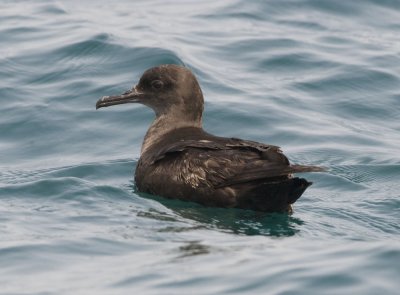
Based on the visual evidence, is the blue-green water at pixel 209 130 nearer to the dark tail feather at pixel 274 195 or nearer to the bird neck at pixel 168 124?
the dark tail feather at pixel 274 195

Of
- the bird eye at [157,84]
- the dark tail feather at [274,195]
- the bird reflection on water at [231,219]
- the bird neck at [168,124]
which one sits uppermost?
the bird eye at [157,84]

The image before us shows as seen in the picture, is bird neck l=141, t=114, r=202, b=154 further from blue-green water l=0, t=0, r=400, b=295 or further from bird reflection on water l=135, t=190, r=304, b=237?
bird reflection on water l=135, t=190, r=304, b=237

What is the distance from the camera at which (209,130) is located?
39.7 ft

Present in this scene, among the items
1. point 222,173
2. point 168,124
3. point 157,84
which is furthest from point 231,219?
point 157,84

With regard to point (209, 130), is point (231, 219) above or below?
below

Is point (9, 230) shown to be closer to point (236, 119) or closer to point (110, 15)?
point (236, 119)

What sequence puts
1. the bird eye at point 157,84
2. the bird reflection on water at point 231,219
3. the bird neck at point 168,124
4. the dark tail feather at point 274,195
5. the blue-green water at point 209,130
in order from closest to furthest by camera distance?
the blue-green water at point 209,130, the bird reflection on water at point 231,219, the dark tail feather at point 274,195, the bird neck at point 168,124, the bird eye at point 157,84

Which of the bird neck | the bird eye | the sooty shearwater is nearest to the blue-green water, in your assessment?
the sooty shearwater

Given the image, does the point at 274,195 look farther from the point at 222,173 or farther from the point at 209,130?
the point at 209,130

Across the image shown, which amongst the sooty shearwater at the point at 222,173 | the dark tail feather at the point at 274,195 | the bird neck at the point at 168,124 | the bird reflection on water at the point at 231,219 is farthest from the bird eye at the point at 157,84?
the dark tail feather at the point at 274,195

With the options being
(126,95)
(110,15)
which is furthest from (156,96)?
(110,15)

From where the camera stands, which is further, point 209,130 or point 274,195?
point 209,130

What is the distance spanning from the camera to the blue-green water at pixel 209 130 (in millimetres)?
7250

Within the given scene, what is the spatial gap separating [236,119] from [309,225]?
139 inches
